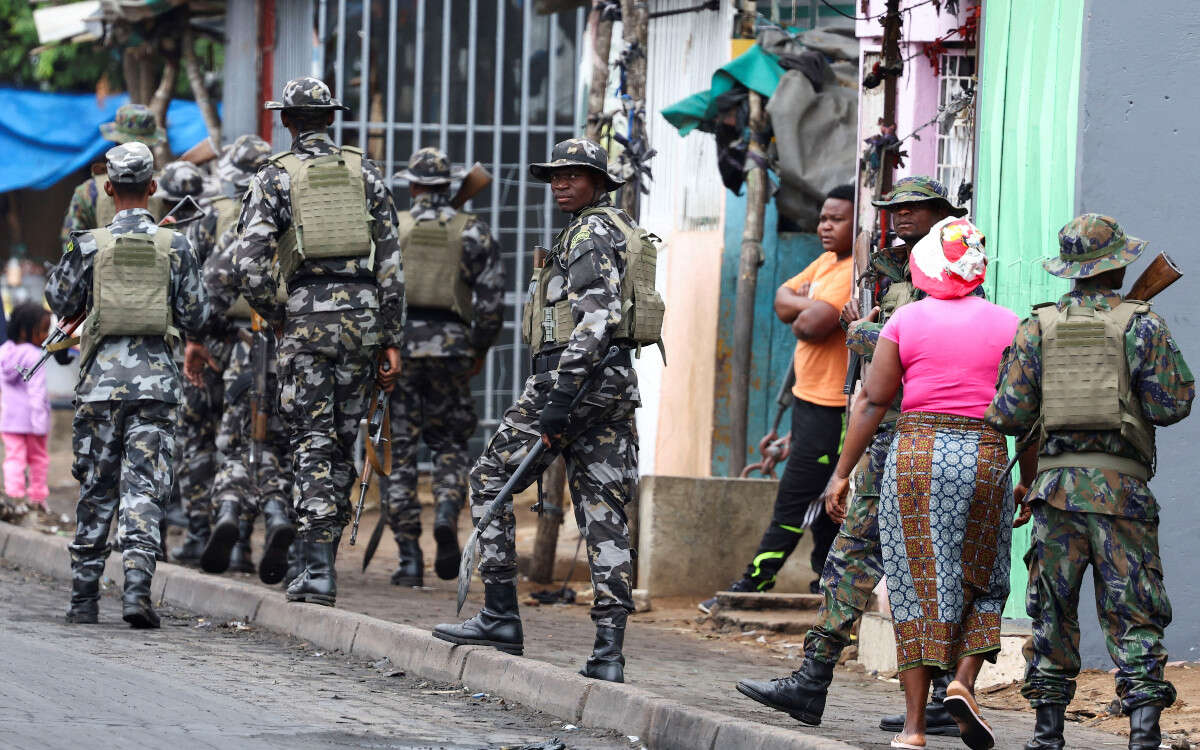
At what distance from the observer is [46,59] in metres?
22.3

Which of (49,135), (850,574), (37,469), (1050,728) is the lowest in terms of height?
(1050,728)

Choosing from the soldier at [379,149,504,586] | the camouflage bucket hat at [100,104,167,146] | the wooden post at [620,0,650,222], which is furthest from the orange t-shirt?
the camouflage bucket hat at [100,104,167,146]

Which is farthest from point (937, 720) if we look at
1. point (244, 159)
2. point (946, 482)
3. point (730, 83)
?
point (244, 159)

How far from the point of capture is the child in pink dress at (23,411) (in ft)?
43.0

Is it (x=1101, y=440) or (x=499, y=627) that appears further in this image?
(x=499, y=627)

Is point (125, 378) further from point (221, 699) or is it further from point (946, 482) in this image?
point (946, 482)

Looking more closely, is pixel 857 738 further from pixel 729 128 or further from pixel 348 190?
pixel 729 128

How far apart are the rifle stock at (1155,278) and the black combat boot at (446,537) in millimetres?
5049

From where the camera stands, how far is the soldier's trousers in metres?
9.88

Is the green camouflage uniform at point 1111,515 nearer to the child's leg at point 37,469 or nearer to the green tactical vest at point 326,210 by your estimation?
the green tactical vest at point 326,210

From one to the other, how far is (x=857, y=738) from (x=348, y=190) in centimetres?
366

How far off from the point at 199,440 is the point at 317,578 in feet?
8.07

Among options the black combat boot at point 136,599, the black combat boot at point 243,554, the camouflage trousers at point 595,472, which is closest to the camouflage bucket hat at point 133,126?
the black combat boot at point 243,554

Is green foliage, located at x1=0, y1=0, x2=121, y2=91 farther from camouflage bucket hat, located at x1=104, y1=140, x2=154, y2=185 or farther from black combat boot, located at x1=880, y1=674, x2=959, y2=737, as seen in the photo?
black combat boot, located at x1=880, y1=674, x2=959, y2=737
